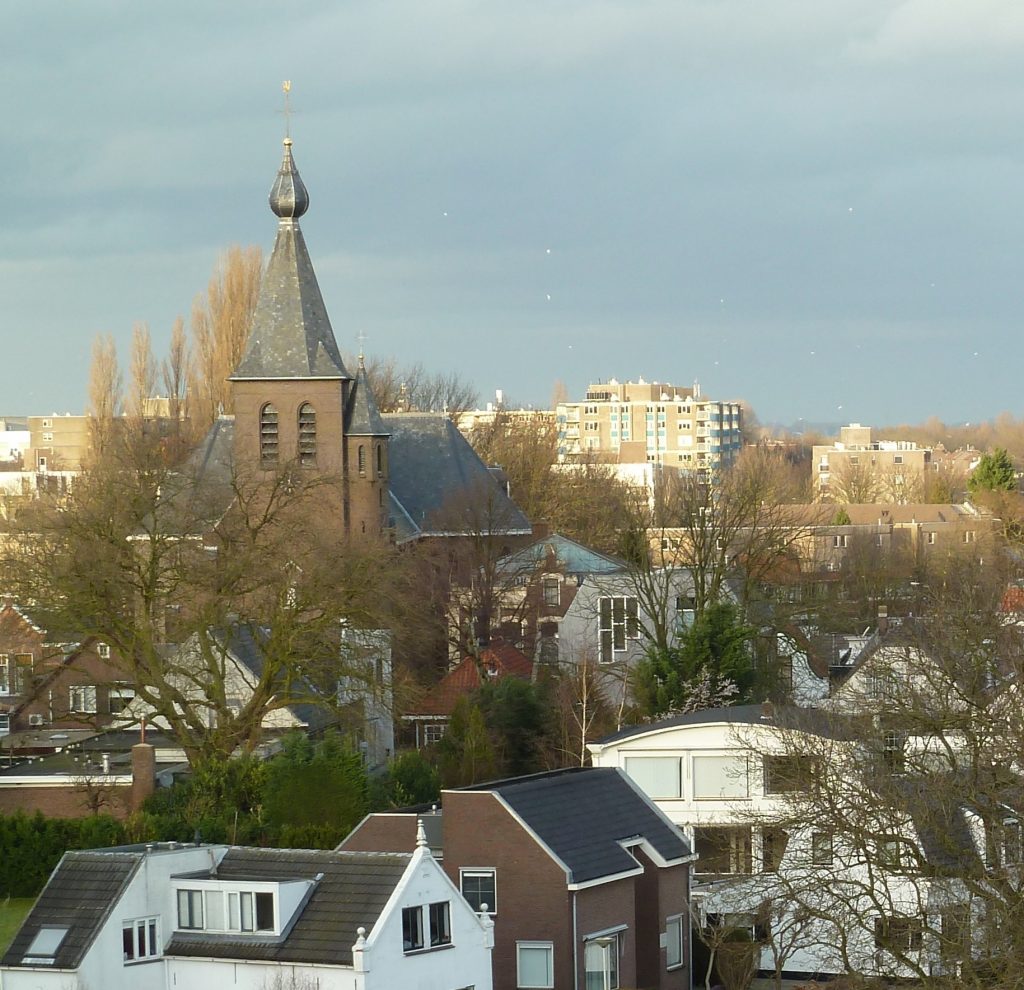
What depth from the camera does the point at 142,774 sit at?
1609 inches

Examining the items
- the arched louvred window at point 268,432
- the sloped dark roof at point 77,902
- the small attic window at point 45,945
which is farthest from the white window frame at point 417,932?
the arched louvred window at point 268,432

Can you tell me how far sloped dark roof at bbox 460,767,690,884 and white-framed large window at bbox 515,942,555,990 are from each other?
128cm

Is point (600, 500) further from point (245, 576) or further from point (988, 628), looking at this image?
point (988, 628)

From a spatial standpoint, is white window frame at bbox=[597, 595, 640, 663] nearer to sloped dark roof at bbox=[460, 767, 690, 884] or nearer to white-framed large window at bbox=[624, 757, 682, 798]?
white-framed large window at bbox=[624, 757, 682, 798]

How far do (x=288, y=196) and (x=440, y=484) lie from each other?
1349cm

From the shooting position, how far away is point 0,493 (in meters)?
62.4

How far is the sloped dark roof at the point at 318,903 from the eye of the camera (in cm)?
2750

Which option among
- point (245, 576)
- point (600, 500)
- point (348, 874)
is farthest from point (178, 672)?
point (600, 500)

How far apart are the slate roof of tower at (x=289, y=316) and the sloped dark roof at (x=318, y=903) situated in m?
31.8

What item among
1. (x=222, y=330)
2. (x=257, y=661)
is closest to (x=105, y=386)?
(x=222, y=330)

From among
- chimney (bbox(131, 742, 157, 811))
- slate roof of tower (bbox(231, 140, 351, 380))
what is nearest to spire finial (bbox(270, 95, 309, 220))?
slate roof of tower (bbox(231, 140, 351, 380))

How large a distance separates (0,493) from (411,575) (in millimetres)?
17045

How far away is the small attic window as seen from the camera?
2788 cm

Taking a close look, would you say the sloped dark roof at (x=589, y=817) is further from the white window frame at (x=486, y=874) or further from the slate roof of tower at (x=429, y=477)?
the slate roof of tower at (x=429, y=477)
